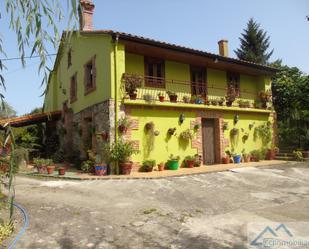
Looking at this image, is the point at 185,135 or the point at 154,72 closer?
the point at 185,135

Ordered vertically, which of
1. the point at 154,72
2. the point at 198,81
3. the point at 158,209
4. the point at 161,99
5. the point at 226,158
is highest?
the point at 154,72

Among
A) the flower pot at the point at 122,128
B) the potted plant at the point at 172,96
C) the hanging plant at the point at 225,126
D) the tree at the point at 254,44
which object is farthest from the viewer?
the tree at the point at 254,44

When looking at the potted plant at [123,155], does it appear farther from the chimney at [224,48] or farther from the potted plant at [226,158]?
the chimney at [224,48]

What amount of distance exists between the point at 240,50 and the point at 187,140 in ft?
76.5

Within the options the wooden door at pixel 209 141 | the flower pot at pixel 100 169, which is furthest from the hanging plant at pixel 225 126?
the flower pot at pixel 100 169

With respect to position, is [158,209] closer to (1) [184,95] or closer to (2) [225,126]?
(1) [184,95]

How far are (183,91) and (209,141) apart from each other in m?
2.98

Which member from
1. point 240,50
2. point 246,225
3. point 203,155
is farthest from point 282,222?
point 240,50

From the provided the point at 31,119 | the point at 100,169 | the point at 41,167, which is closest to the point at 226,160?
the point at 100,169

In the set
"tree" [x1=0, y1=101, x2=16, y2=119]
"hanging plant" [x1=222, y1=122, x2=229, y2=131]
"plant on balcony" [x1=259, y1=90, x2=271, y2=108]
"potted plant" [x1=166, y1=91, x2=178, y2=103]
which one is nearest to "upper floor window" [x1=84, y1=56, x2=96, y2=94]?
"potted plant" [x1=166, y1=91, x2=178, y2=103]

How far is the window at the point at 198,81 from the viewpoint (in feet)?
51.6

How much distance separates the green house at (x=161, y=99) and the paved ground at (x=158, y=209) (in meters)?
2.99

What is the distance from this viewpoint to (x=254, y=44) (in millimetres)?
32938

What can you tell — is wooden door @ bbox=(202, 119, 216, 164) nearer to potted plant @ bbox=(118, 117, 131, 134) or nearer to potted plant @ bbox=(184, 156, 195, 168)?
potted plant @ bbox=(184, 156, 195, 168)
